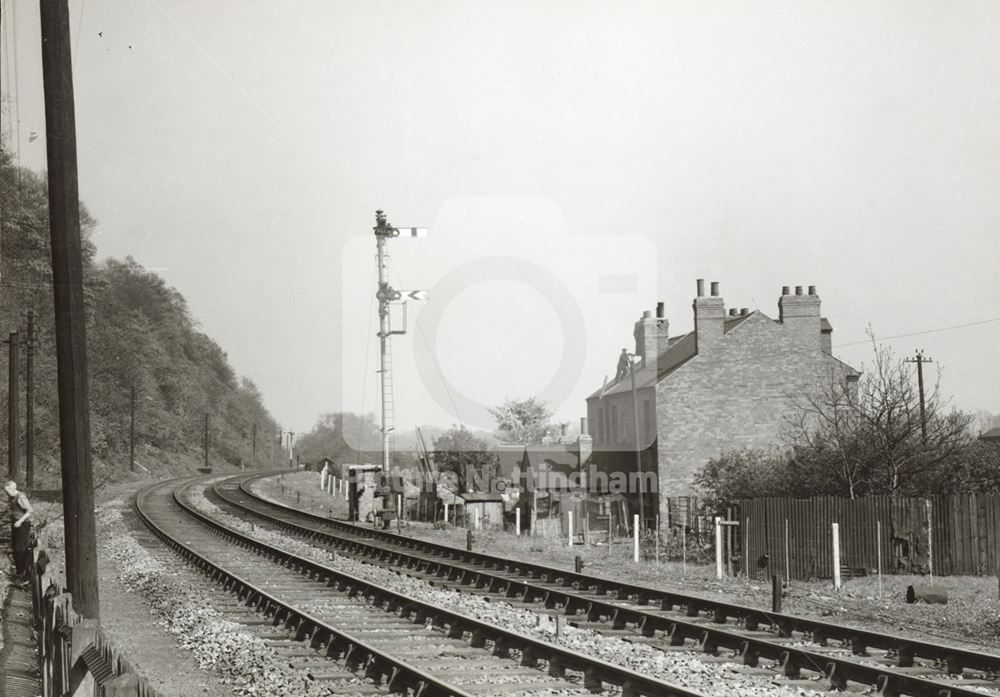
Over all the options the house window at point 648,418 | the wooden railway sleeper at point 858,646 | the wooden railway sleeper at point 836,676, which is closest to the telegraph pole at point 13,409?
the house window at point 648,418

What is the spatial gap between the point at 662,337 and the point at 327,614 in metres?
36.2

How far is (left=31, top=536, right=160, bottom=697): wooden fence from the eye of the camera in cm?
523

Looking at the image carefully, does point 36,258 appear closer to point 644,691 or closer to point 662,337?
point 662,337

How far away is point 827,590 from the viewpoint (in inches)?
749

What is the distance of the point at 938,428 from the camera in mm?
27312

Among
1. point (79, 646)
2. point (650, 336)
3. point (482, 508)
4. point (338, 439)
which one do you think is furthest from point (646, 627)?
point (338, 439)

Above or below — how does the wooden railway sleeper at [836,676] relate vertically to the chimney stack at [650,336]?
below

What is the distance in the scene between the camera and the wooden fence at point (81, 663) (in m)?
5.23

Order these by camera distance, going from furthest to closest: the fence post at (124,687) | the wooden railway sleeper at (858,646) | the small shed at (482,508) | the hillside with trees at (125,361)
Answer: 1. the hillside with trees at (125,361)
2. the small shed at (482,508)
3. the wooden railway sleeper at (858,646)
4. the fence post at (124,687)

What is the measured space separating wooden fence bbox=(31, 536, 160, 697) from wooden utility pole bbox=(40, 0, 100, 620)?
3718 mm

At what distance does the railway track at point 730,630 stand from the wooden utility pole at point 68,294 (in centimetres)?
655

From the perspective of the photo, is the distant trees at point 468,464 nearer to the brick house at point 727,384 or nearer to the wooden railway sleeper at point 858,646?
the brick house at point 727,384

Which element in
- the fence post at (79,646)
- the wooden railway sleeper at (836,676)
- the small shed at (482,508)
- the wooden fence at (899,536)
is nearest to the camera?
the fence post at (79,646)

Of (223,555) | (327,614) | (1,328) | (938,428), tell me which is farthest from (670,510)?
(1,328)
